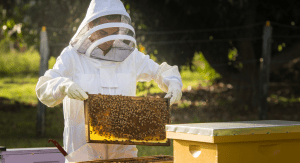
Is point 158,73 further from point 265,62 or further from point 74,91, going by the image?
point 265,62

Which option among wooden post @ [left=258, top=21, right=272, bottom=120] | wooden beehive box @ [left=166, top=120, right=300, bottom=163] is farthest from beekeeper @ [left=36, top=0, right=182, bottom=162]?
wooden post @ [left=258, top=21, right=272, bottom=120]

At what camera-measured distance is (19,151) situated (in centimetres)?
260

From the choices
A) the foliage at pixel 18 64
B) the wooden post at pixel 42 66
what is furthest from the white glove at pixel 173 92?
the foliage at pixel 18 64

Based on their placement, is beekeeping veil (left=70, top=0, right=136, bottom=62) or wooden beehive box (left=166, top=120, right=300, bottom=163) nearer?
wooden beehive box (left=166, top=120, right=300, bottom=163)

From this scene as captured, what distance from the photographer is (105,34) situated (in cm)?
262

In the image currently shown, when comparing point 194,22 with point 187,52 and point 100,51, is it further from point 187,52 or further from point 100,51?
point 100,51

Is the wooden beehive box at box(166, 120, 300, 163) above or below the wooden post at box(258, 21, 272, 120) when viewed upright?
below

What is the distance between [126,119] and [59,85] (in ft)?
1.80

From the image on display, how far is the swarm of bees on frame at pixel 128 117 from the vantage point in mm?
2324

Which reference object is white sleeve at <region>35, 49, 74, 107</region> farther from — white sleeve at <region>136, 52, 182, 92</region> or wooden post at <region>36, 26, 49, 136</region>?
wooden post at <region>36, 26, 49, 136</region>

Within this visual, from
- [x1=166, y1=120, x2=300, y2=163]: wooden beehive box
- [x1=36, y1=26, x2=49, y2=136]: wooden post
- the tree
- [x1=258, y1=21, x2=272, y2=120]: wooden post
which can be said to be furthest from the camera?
the tree

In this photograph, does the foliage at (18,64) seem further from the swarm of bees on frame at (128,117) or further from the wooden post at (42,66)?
the swarm of bees on frame at (128,117)

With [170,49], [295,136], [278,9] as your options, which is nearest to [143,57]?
[295,136]

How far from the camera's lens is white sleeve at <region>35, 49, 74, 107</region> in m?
2.24
